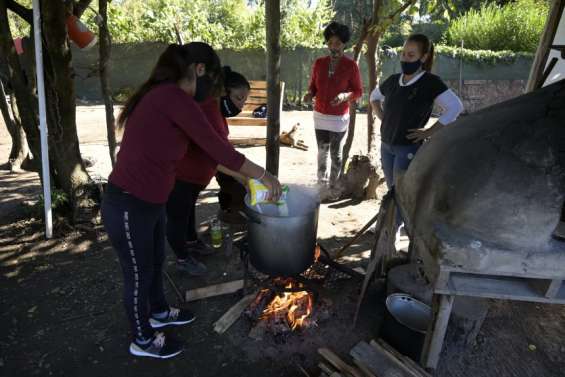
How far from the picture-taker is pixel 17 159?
631 centimetres

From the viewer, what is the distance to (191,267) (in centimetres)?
349

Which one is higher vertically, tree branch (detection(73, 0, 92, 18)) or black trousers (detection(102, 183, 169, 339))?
tree branch (detection(73, 0, 92, 18))

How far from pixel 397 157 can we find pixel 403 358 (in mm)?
1829

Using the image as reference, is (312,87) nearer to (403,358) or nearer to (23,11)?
(23,11)

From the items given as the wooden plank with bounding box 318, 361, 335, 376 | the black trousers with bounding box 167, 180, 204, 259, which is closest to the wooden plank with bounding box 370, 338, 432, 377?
the wooden plank with bounding box 318, 361, 335, 376

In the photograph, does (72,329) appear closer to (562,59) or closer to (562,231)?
(562,231)

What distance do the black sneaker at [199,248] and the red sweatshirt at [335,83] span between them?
2230 mm

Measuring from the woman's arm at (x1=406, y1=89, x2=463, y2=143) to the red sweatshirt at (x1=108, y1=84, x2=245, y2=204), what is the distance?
1.93m

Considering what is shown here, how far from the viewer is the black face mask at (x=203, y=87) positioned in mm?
2133

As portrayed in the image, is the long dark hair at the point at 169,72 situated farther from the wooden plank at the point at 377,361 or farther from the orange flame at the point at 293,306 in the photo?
the wooden plank at the point at 377,361

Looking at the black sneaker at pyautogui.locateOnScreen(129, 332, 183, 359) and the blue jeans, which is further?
the blue jeans

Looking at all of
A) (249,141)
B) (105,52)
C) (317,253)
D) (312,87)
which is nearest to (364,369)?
(317,253)

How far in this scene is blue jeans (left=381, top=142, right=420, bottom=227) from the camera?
345cm

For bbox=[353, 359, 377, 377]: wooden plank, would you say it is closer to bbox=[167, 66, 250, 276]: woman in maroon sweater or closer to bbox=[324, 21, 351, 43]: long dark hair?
bbox=[167, 66, 250, 276]: woman in maroon sweater
